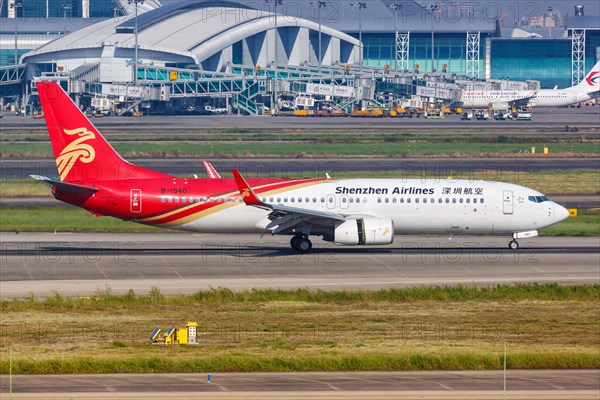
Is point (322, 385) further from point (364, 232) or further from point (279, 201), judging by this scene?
point (279, 201)

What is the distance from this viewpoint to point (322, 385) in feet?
88.0

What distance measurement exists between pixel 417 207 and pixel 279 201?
7.09 m

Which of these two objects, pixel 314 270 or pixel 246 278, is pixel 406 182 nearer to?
pixel 314 270

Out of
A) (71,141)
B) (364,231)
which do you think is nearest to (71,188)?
(71,141)

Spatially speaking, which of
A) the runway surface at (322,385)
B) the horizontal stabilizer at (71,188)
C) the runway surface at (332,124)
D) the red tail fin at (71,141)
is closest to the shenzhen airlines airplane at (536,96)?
the runway surface at (332,124)

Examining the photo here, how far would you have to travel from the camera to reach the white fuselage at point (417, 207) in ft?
174

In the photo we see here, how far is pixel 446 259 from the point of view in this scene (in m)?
51.3

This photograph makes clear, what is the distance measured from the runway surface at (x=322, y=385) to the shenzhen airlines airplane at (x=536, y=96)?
15512 centimetres

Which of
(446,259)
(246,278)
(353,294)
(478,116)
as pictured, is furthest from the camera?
(478,116)

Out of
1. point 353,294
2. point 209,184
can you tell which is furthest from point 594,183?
point 353,294

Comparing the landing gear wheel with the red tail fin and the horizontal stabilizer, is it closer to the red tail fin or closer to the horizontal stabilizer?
the red tail fin

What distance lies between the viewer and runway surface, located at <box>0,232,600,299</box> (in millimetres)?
44156

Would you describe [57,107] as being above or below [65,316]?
above

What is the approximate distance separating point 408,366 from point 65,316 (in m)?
13.8
